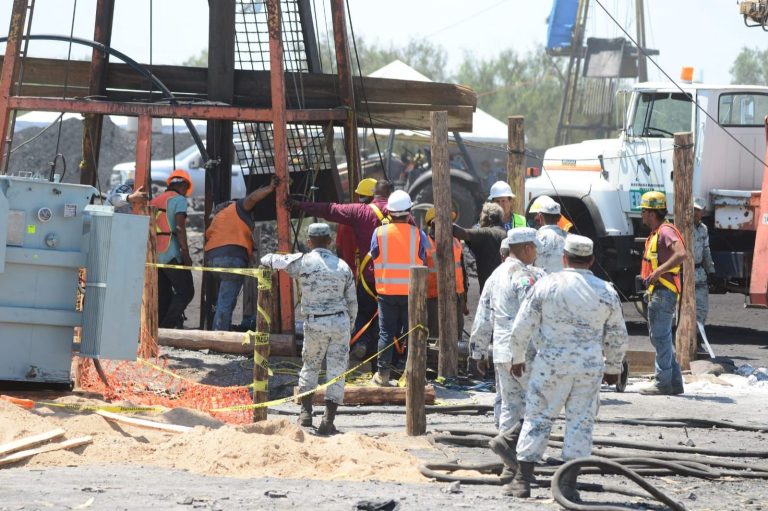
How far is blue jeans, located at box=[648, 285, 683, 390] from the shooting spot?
Answer: 12.1 m

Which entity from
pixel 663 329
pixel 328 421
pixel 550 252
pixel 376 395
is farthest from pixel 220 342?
pixel 663 329

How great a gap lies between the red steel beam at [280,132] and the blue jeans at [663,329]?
3544 millimetres

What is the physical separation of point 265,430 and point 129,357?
4.37 feet

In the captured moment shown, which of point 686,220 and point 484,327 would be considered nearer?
point 484,327

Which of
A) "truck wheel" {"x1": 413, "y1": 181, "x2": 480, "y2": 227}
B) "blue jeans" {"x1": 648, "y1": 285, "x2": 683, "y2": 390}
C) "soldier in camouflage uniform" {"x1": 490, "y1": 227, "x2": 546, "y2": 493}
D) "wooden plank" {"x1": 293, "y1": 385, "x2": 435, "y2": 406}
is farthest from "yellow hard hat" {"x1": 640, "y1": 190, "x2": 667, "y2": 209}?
"truck wheel" {"x1": 413, "y1": 181, "x2": 480, "y2": 227}

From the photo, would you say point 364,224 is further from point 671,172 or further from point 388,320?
point 671,172

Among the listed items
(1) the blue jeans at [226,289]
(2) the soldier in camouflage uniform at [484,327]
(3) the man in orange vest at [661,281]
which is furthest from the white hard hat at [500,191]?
(2) the soldier in camouflage uniform at [484,327]

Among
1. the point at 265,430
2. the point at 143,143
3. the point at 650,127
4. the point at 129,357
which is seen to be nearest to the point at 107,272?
the point at 129,357

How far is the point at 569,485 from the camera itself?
733 cm

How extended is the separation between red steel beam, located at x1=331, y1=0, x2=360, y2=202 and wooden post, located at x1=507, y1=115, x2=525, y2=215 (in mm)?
1663

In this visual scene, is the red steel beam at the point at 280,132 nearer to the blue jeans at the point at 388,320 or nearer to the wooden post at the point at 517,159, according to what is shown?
the blue jeans at the point at 388,320

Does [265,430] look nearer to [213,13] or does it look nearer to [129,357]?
[129,357]

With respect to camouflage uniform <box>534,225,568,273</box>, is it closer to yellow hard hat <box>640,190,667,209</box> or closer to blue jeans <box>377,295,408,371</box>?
blue jeans <box>377,295,408,371</box>

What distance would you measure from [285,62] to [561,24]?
23.9m
